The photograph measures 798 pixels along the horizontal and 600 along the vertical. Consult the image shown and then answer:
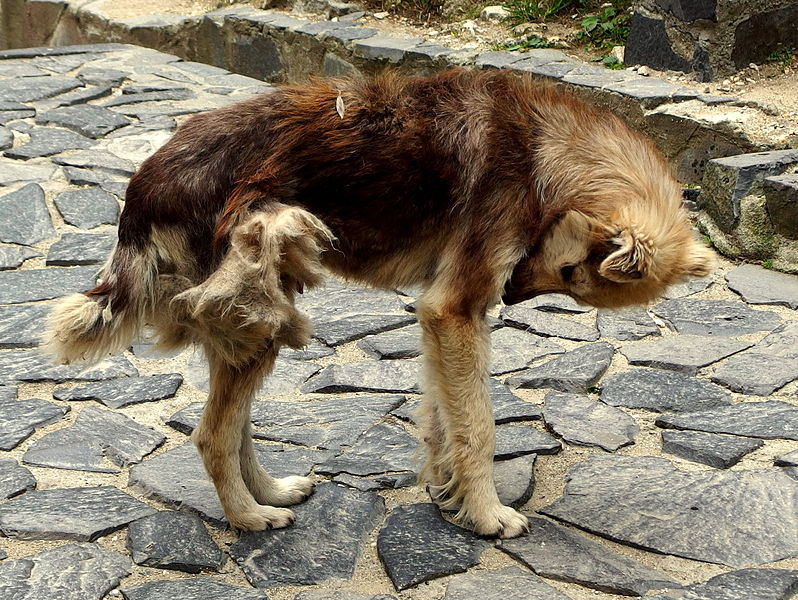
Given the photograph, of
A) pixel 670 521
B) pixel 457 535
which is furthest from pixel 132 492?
pixel 670 521

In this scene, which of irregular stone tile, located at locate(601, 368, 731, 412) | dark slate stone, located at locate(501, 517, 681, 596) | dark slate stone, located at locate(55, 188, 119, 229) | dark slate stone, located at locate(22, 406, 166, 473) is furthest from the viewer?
dark slate stone, located at locate(55, 188, 119, 229)

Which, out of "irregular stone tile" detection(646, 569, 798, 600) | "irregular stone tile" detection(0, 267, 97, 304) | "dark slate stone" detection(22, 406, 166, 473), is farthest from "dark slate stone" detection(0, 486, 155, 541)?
"irregular stone tile" detection(0, 267, 97, 304)

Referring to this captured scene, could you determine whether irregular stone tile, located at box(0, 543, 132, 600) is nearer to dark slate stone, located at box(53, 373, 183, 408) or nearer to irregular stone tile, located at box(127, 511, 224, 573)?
irregular stone tile, located at box(127, 511, 224, 573)

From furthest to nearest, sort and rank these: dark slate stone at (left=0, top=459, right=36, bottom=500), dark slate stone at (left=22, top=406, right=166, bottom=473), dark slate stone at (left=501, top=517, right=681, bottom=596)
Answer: dark slate stone at (left=22, top=406, right=166, bottom=473)
dark slate stone at (left=0, top=459, right=36, bottom=500)
dark slate stone at (left=501, top=517, right=681, bottom=596)

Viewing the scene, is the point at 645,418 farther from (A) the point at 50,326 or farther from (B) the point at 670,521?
(A) the point at 50,326

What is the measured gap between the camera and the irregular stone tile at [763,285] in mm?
5453

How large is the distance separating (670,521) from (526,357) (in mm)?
1483

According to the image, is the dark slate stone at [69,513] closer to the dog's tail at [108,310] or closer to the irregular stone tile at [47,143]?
the dog's tail at [108,310]

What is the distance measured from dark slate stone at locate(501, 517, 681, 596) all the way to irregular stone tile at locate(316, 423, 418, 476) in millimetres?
639

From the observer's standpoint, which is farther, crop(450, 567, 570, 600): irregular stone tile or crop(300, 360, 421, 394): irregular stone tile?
crop(300, 360, 421, 394): irregular stone tile

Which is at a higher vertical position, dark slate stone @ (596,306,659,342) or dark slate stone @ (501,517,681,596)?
dark slate stone @ (596,306,659,342)

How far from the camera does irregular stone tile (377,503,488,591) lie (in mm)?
3332

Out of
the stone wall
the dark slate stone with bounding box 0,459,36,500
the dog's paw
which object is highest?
the stone wall

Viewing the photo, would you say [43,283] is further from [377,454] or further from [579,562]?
[579,562]
